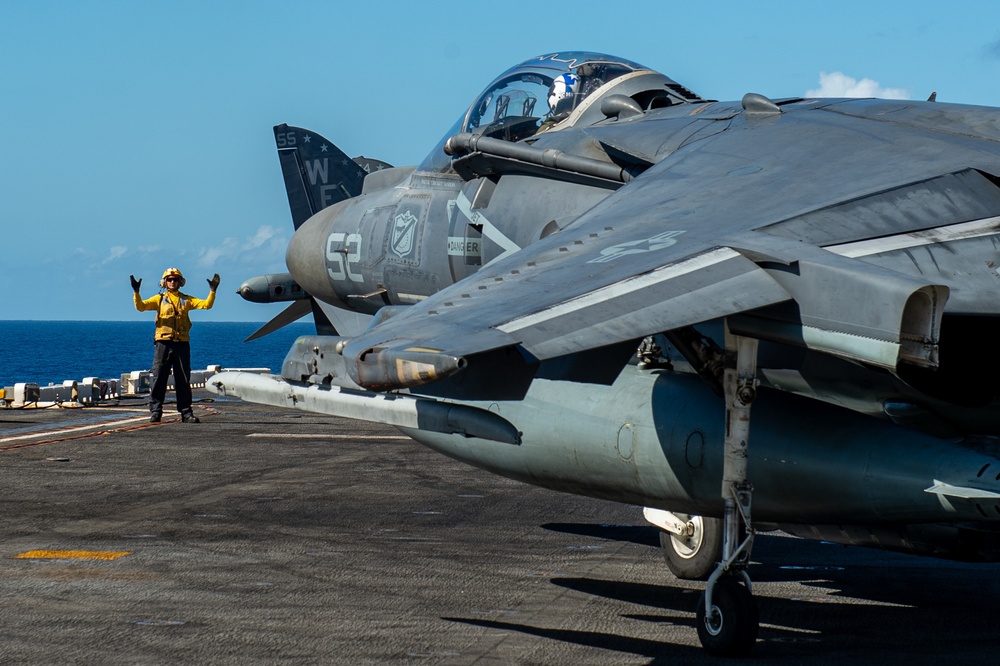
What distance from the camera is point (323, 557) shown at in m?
10.4

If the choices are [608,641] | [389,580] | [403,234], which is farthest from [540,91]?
[608,641]

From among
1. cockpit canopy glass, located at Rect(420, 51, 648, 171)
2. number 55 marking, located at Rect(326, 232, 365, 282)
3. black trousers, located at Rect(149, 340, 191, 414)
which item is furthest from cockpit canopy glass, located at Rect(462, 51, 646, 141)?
black trousers, located at Rect(149, 340, 191, 414)

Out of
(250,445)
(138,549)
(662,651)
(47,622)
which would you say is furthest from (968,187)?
(250,445)

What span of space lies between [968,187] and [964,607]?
11.6ft

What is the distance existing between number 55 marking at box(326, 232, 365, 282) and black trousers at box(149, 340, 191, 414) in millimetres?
7897

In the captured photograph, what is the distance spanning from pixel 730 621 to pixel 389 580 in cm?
323

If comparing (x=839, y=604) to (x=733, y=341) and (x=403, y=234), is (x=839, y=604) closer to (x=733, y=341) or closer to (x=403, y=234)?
(x=733, y=341)

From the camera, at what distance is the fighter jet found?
19.5 ft

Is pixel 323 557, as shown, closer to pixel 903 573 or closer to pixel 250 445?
pixel 903 573

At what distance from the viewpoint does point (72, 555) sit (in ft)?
33.7

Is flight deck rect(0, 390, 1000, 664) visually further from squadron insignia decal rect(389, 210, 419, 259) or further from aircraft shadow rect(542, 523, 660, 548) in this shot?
squadron insignia decal rect(389, 210, 419, 259)

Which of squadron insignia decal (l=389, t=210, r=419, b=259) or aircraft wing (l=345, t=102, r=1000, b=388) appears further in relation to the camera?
squadron insignia decal (l=389, t=210, r=419, b=259)

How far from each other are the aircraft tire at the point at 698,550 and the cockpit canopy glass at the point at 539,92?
384 centimetres

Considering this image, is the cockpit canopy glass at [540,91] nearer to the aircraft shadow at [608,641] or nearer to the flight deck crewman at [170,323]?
the aircraft shadow at [608,641]
